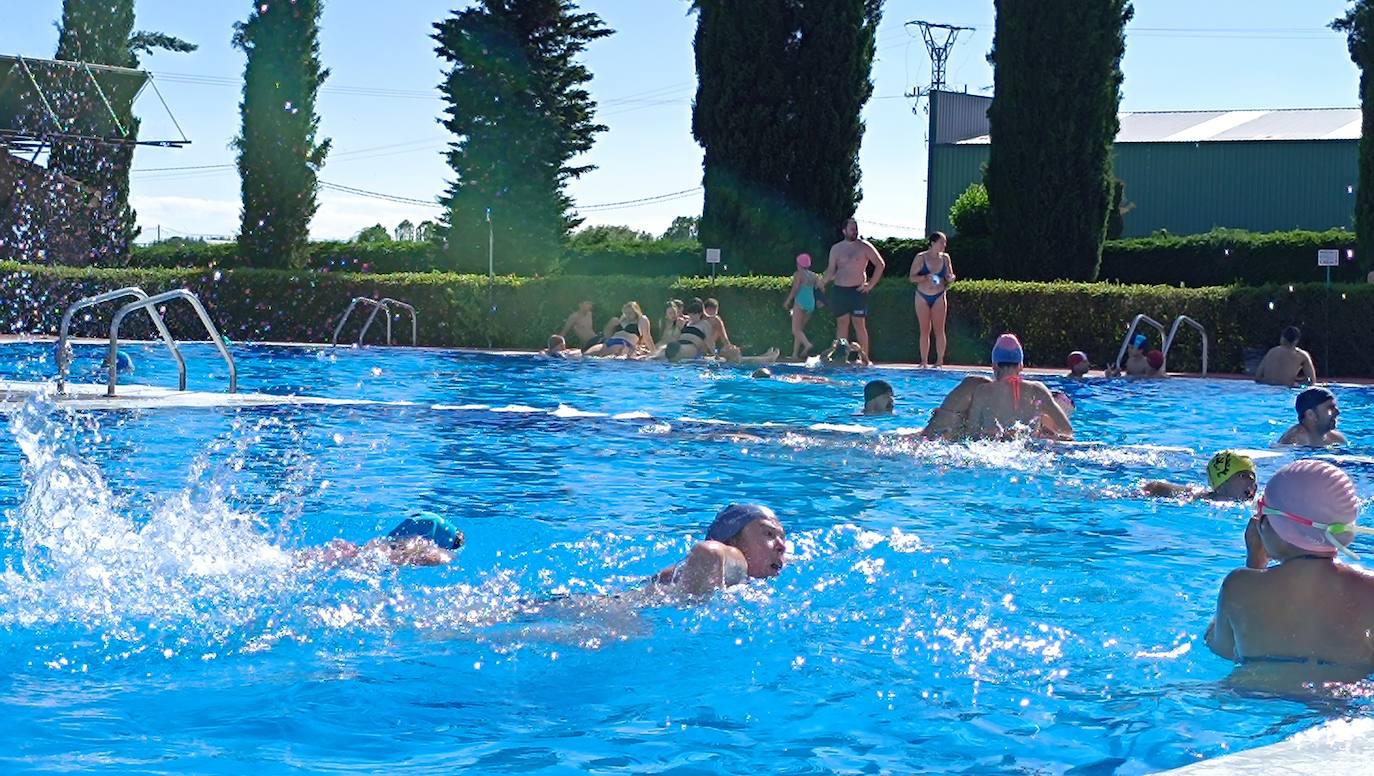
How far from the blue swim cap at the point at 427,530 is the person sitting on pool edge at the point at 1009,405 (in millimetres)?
4717

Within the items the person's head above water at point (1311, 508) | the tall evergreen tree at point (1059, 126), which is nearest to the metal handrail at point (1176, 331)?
the tall evergreen tree at point (1059, 126)

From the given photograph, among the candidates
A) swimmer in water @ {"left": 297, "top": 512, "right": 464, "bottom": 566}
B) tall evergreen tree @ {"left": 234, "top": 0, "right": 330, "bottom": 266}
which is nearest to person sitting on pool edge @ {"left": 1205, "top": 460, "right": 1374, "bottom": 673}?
swimmer in water @ {"left": 297, "top": 512, "right": 464, "bottom": 566}

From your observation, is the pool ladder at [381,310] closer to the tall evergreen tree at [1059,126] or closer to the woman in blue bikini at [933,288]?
the woman in blue bikini at [933,288]

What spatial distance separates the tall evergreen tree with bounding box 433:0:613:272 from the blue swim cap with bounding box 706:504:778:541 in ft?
93.7

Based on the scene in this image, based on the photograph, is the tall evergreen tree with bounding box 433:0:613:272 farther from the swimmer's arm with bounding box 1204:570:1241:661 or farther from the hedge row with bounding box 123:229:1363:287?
the swimmer's arm with bounding box 1204:570:1241:661

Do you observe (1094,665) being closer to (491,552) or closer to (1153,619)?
(1153,619)

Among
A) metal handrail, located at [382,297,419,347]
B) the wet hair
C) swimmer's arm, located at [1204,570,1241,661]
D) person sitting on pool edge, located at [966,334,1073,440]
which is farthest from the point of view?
metal handrail, located at [382,297,419,347]

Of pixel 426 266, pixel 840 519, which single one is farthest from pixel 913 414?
pixel 426 266

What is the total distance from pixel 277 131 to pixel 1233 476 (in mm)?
26111

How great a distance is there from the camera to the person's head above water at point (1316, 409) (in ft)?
34.9

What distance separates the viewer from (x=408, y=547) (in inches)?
267

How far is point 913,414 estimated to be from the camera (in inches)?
550

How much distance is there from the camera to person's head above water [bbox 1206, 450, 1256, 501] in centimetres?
839

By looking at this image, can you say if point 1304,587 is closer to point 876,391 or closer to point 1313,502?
point 1313,502
